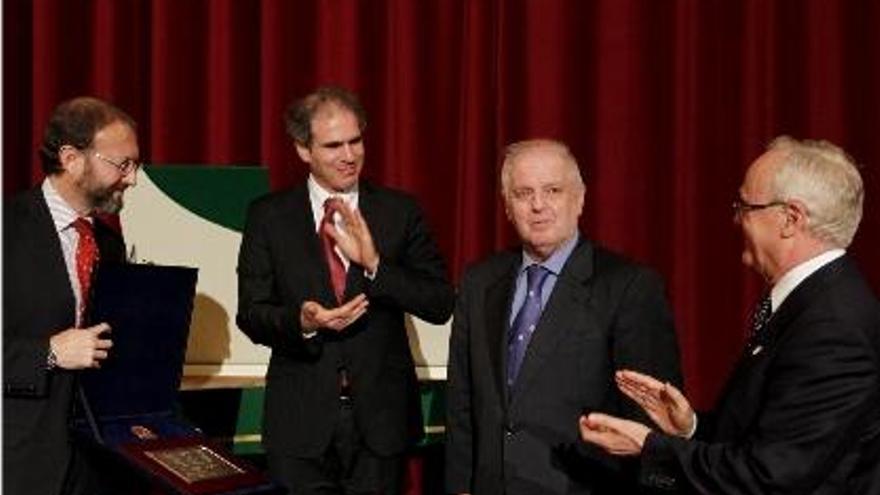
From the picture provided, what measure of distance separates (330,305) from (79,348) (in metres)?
0.62

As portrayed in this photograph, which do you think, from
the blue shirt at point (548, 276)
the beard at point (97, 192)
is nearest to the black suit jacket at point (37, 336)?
the beard at point (97, 192)

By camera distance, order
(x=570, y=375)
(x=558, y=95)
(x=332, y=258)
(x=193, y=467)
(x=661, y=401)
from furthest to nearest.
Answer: (x=558, y=95) → (x=332, y=258) → (x=570, y=375) → (x=193, y=467) → (x=661, y=401)

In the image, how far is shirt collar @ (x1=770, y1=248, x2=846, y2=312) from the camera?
68.6 inches

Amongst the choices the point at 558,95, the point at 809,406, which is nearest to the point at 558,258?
the point at 809,406

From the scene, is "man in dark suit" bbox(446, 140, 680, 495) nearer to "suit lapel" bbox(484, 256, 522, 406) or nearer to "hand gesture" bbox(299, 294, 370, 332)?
"suit lapel" bbox(484, 256, 522, 406)

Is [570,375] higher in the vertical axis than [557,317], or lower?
lower

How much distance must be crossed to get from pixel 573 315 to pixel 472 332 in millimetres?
231

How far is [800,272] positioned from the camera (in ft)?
5.74

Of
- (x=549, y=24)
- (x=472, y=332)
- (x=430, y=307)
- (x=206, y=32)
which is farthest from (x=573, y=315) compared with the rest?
(x=206, y=32)

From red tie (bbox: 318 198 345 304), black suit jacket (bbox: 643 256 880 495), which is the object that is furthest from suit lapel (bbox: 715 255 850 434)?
red tie (bbox: 318 198 345 304)

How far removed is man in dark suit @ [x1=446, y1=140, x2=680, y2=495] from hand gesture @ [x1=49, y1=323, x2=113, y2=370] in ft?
2.38

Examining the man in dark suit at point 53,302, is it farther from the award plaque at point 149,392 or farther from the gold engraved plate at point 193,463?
the gold engraved plate at point 193,463

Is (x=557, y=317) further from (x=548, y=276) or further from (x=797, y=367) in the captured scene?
(x=797, y=367)

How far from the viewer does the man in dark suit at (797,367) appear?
5.34ft
